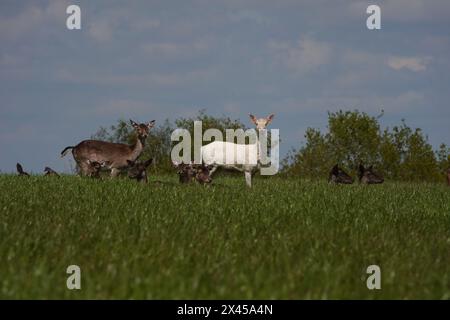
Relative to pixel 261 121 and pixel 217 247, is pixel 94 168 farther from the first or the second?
pixel 217 247

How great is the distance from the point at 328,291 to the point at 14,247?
451 centimetres

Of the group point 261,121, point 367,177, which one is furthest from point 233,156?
point 367,177

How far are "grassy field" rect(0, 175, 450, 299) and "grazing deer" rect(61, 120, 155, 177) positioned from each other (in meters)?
10.9

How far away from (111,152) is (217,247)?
1925cm

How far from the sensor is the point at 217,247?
1011 centimetres

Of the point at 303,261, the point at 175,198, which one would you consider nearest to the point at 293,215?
the point at 175,198

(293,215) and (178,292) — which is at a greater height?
(293,215)

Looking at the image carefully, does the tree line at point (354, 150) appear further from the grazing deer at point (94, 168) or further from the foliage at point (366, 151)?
the grazing deer at point (94, 168)

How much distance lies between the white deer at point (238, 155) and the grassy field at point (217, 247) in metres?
9.64

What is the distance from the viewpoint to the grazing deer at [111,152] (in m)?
28.7
